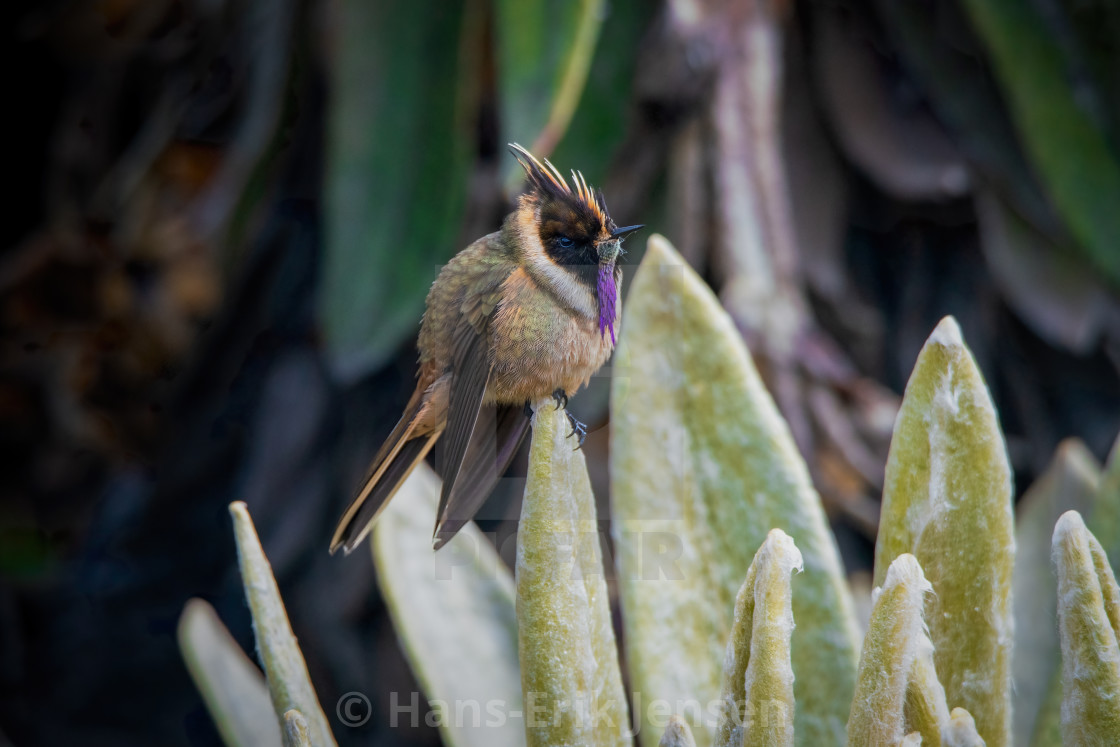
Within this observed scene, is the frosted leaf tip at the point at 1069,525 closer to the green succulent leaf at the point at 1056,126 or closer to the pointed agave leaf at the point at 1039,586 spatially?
the pointed agave leaf at the point at 1039,586

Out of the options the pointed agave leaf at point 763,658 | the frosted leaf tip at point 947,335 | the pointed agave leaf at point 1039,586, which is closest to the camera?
the pointed agave leaf at point 763,658

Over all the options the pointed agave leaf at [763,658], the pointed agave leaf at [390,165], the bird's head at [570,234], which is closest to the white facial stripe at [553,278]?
the bird's head at [570,234]

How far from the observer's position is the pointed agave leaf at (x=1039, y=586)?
62 centimetres

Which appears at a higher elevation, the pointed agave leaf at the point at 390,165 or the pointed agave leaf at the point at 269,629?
the pointed agave leaf at the point at 390,165

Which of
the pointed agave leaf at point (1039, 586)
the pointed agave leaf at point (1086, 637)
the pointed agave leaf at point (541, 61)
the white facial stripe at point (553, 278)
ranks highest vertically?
the pointed agave leaf at point (541, 61)

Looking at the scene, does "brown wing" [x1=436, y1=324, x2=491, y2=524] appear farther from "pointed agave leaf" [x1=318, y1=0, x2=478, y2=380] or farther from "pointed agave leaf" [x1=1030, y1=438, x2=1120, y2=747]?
"pointed agave leaf" [x1=318, y1=0, x2=478, y2=380]

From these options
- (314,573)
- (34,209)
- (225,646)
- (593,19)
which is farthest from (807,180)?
(34,209)

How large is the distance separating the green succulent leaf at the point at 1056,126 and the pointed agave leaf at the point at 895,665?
0.85m

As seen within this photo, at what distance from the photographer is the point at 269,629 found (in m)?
0.46

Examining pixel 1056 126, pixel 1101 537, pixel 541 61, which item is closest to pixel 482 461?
pixel 1101 537

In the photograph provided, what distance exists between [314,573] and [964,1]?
116cm

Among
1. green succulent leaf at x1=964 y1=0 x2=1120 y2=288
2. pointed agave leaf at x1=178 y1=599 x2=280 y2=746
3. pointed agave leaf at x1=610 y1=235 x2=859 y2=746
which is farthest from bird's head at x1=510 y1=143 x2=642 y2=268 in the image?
green succulent leaf at x1=964 y1=0 x2=1120 y2=288

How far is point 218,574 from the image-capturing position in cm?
138

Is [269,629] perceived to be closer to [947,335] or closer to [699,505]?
[699,505]
